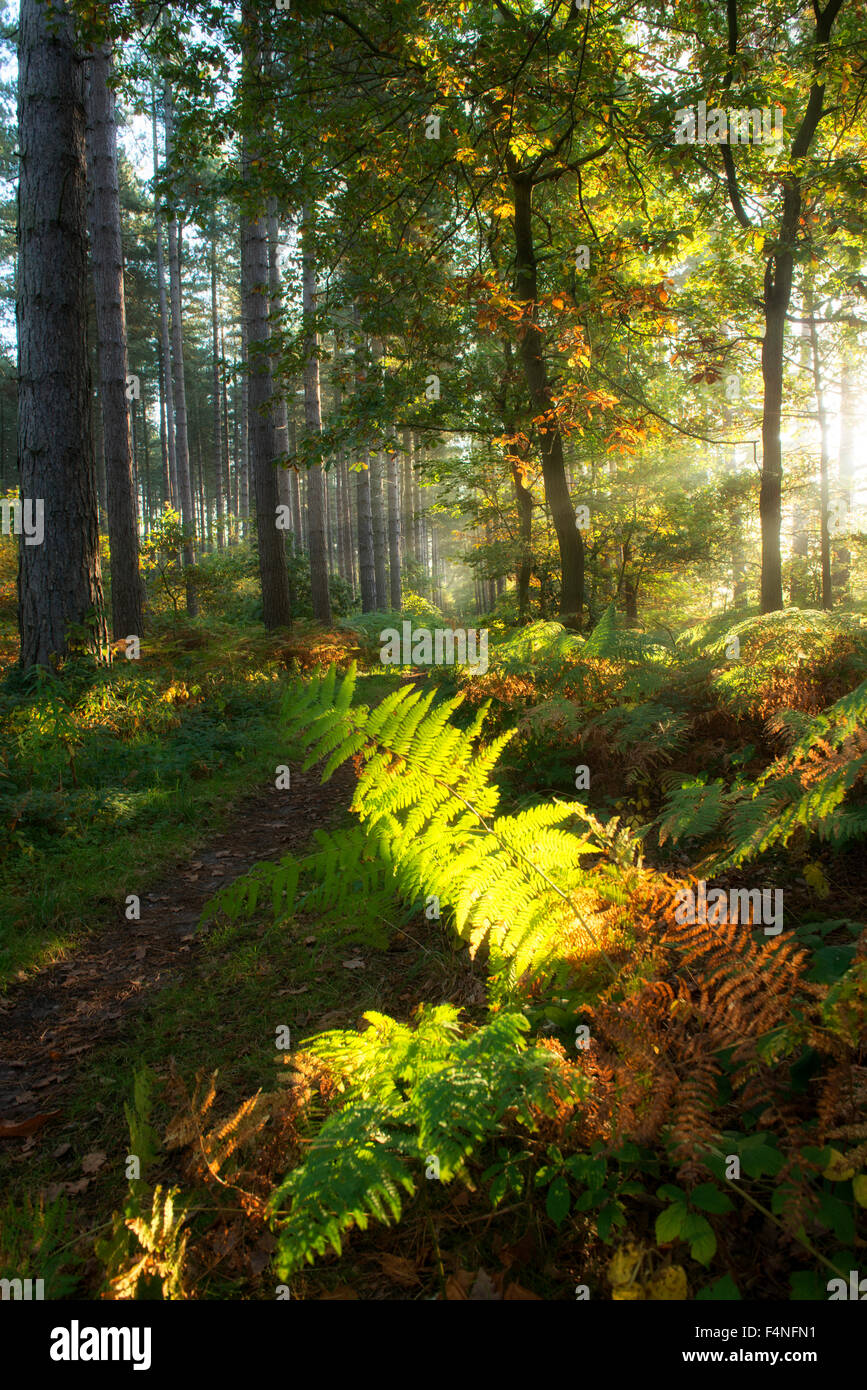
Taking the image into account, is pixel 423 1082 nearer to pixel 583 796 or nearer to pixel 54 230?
pixel 583 796

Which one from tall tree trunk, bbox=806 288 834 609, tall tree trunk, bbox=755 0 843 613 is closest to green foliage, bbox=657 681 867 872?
tall tree trunk, bbox=755 0 843 613

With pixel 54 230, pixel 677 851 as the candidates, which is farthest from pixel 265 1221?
pixel 54 230

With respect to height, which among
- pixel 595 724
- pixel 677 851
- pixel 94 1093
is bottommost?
pixel 94 1093

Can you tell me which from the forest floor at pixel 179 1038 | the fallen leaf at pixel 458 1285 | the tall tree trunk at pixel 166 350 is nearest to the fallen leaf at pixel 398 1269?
the forest floor at pixel 179 1038

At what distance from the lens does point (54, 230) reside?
6922mm

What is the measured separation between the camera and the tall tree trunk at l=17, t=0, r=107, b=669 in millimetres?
6840

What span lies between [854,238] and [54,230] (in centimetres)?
920

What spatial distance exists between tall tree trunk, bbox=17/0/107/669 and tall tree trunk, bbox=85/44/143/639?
3.72 metres

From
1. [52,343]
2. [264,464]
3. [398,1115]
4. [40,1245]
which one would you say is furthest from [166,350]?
[398,1115]

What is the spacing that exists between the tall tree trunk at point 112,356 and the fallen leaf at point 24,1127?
9.46 m

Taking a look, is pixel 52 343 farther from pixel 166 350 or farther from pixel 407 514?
pixel 407 514

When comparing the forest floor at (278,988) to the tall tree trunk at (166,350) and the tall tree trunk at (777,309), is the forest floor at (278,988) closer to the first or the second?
the tall tree trunk at (777,309)

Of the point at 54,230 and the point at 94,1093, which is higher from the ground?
the point at 54,230

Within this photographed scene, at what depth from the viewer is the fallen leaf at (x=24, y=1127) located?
2.40 meters
